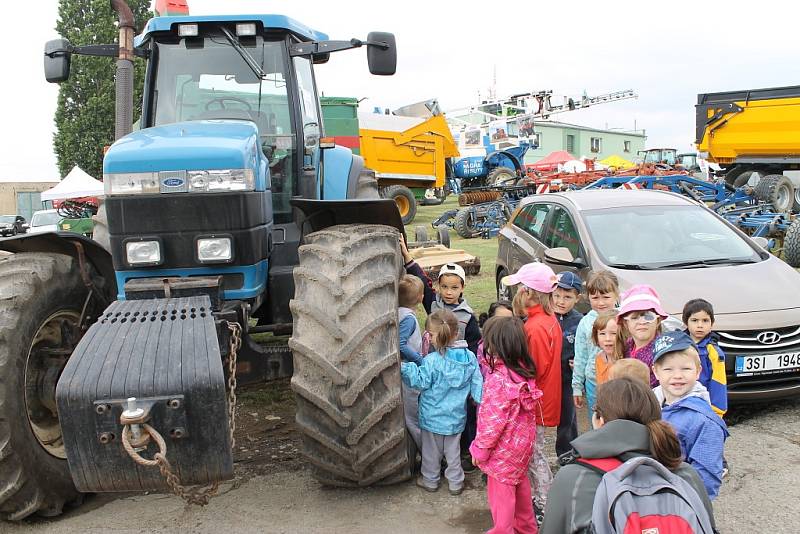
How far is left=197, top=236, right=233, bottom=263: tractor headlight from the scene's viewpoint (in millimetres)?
3650

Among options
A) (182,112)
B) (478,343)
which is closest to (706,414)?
(478,343)

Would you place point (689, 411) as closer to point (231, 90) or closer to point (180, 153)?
point (180, 153)

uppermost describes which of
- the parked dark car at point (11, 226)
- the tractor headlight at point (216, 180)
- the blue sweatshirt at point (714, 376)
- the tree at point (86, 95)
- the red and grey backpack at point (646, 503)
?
the tree at point (86, 95)

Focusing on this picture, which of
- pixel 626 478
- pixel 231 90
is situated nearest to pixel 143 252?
pixel 231 90

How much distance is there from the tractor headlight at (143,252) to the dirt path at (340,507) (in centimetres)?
138

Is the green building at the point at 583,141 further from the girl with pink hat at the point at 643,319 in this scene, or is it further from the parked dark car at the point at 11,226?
the girl with pink hat at the point at 643,319

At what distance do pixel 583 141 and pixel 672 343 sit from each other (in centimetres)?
5387

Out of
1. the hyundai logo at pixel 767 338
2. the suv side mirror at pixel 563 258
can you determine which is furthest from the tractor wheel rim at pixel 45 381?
the hyundai logo at pixel 767 338

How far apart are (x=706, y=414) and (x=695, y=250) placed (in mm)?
3322

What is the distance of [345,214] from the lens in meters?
4.48

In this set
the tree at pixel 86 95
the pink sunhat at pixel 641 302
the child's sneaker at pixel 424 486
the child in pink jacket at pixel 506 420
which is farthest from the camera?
the tree at pixel 86 95

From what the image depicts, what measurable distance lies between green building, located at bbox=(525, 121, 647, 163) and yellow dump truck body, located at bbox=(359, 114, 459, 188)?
27207mm

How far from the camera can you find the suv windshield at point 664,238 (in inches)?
219

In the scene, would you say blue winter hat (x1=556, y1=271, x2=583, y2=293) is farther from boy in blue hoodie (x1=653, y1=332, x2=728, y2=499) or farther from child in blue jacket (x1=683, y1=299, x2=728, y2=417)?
boy in blue hoodie (x1=653, y1=332, x2=728, y2=499)
